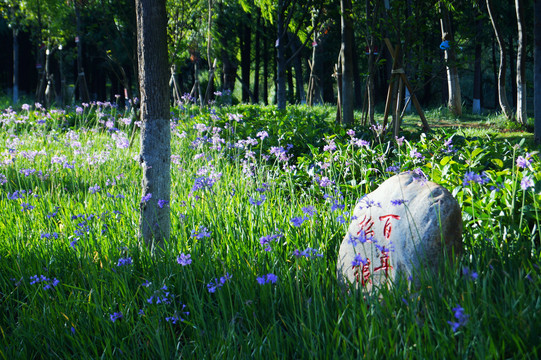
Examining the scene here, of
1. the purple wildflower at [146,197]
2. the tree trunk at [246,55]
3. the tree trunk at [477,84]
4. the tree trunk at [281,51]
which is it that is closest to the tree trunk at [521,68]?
the tree trunk at [477,84]

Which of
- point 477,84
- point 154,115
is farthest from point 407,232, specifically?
point 477,84

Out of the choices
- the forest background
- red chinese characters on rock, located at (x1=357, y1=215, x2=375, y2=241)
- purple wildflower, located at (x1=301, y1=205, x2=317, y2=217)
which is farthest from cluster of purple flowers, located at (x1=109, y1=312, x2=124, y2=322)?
the forest background

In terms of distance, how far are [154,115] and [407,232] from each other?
1.80 m

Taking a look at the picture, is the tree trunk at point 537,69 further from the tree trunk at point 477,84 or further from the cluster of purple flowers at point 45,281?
the tree trunk at point 477,84

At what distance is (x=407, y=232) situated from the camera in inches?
94.7

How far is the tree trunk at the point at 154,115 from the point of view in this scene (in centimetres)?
309

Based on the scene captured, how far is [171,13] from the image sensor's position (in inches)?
512

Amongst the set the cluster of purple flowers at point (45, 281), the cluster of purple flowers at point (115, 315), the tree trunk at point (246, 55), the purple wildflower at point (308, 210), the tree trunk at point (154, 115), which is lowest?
the cluster of purple flowers at point (115, 315)

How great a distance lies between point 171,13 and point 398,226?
12046 millimetres

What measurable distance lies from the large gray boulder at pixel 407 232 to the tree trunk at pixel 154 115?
1.31m

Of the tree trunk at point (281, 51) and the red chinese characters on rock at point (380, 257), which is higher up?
the tree trunk at point (281, 51)

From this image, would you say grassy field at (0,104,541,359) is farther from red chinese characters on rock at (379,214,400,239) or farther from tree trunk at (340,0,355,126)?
tree trunk at (340,0,355,126)

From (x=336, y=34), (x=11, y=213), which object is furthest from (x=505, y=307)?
(x=336, y=34)

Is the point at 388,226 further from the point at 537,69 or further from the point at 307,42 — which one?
the point at 307,42
